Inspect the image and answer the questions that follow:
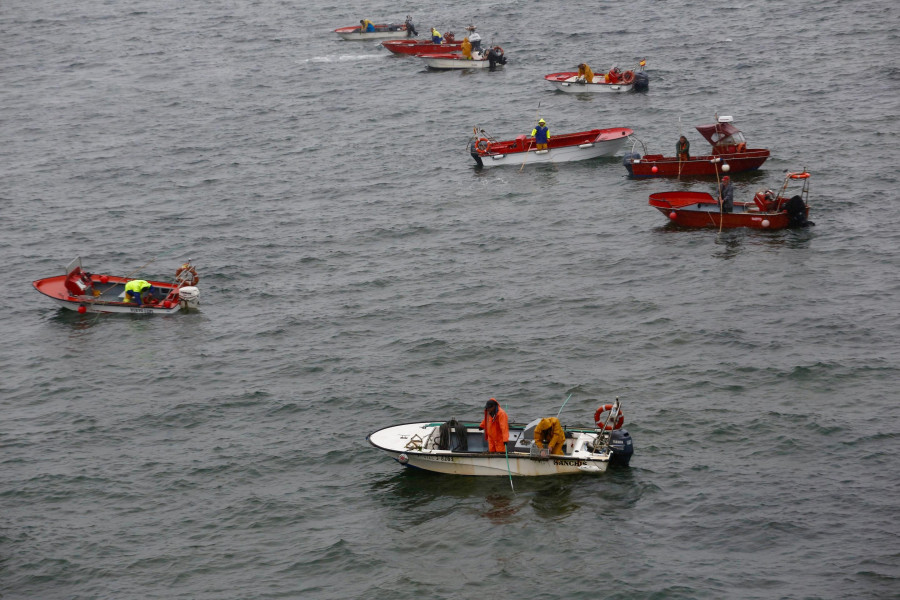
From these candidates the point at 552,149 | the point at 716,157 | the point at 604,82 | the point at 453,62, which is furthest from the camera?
the point at 453,62

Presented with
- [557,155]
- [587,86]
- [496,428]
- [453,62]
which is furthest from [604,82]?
[496,428]

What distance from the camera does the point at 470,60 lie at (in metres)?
66.8

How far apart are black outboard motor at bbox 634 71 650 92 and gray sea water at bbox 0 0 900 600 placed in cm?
51

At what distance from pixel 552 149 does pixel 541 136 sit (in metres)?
0.86

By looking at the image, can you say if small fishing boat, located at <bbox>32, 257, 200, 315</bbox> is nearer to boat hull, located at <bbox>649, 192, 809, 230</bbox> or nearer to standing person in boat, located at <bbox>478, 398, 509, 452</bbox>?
standing person in boat, located at <bbox>478, 398, 509, 452</bbox>

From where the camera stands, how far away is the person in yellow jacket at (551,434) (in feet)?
81.5

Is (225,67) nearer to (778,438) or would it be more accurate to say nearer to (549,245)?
(549,245)

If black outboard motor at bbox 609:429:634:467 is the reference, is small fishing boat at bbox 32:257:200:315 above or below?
above

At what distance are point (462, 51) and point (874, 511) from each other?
168 ft

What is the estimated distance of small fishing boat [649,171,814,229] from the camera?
37.7 meters

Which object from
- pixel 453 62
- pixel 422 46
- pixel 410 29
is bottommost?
pixel 453 62

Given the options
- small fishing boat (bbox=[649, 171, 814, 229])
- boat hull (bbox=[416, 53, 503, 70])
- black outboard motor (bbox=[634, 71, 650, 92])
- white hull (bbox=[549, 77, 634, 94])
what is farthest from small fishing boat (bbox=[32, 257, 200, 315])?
boat hull (bbox=[416, 53, 503, 70])

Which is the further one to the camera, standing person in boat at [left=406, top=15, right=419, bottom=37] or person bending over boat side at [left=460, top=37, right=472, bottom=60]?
standing person in boat at [left=406, top=15, right=419, bottom=37]

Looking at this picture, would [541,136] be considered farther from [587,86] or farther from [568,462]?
[568,462]
